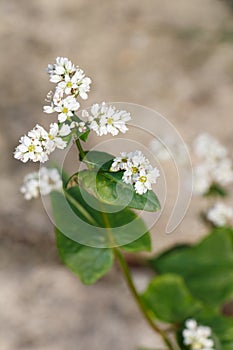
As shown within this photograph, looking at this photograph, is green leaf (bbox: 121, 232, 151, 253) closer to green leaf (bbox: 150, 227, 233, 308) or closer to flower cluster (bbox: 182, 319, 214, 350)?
flower cluster (bbox: 182, 319, 214, 350)

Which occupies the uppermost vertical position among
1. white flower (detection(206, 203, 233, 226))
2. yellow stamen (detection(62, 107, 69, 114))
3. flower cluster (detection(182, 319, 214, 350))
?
white flower (detection(206, 203, 233, 226))

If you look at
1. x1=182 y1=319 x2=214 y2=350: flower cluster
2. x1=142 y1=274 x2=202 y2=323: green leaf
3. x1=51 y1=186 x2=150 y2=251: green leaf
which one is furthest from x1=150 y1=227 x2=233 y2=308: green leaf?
x1=51 y1=186 x2=150 y2=251: green leaf

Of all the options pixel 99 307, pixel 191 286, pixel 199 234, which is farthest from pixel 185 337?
pixel 199 234

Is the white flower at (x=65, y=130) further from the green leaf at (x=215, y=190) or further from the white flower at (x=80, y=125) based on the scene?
the green leaf at (x=215, y=190)

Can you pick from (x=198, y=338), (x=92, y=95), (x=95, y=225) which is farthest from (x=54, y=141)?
(x=92, y=95)

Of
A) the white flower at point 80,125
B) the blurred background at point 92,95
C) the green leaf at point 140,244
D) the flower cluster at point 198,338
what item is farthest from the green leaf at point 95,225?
the blurred background at point 92,95

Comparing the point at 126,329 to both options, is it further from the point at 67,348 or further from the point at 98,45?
the point at 98,45

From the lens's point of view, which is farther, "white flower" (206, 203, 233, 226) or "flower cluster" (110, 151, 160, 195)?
"white flower" (206, 203, 233, 226)
